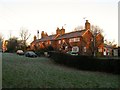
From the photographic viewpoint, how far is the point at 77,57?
3139 cm

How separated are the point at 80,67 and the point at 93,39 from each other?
3327cm

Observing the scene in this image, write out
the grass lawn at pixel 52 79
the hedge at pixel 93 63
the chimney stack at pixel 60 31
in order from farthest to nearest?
the chimney stack at pixel 60 31 < the hedge at pixel 93 63 < the grass lawn at pixel 52 79

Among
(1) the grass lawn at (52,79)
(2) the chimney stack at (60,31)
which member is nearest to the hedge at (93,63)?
(1) the grass lawn at (52,79)

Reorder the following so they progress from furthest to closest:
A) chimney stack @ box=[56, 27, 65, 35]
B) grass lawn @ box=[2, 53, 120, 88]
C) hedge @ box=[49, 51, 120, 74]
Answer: chimney stack @ box=[56, 27, 65, 35] → hedge @ box=[49, 51, 120, 74] → grass lawn @ box=[2, 53, 120, 88]

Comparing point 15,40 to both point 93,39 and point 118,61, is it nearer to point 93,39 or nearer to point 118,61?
point 93,39

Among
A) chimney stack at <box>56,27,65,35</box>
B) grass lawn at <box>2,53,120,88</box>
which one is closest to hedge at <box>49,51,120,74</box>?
grass lawn at <box>2,53,120,88</box>

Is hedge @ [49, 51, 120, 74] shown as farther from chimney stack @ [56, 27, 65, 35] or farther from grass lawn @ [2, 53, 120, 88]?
chimney stack @ [56, 27, 65, 35]

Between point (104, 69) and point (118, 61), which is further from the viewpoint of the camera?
point (104, 69)

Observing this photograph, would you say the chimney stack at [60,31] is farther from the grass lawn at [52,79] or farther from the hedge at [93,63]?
the grass lawn at [52,79]

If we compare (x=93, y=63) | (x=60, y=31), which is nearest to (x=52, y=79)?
(x=93, y=63)

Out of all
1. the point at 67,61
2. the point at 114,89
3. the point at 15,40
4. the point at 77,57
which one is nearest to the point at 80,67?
the point at 77,57

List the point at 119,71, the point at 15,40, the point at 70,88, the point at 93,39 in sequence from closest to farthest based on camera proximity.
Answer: the point at 70,88 → the point at 119,71 → the point at 93,39 → the point at 15,40

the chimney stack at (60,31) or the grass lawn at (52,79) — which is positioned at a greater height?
the chimney stack at (60,31)

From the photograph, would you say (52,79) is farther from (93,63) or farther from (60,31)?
(60,31)
